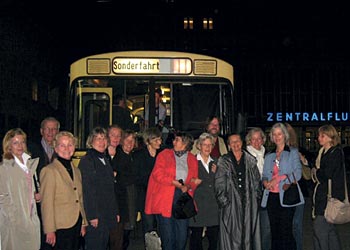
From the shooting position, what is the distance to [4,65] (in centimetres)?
3094

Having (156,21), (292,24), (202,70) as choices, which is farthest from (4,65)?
Result: (292,24)

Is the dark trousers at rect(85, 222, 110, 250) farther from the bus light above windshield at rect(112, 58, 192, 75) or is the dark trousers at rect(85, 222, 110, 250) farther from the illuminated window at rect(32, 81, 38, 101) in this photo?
the illuminated window at rect(32, 81, 38, 101)

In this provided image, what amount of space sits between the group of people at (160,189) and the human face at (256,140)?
15 mm

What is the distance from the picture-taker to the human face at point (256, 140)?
779 centimetres

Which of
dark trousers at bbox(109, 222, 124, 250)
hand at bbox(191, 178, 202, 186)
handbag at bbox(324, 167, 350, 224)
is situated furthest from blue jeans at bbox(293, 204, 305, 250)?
dark trousers at bbox(109, 222, 124, 250)

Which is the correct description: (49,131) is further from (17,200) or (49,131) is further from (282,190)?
(282,190)

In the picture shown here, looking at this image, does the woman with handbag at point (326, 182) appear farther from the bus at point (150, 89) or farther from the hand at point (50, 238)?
the hand at point (50, 238)

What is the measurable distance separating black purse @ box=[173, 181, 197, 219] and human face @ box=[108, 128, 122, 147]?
1.22m

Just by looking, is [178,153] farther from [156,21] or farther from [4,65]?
[156,21]

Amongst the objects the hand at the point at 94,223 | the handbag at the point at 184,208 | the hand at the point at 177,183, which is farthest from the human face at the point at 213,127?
the hand at the point at 94,223

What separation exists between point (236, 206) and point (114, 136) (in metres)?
1.86

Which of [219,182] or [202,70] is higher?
[202,70]

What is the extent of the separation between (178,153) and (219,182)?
656 millimetres

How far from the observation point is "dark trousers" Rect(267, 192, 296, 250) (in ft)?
23.5
